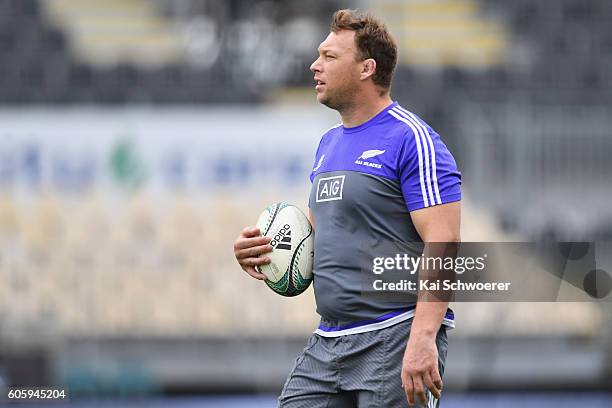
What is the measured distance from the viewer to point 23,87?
10.8m

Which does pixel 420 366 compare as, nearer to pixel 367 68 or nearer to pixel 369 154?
pixel 369 154

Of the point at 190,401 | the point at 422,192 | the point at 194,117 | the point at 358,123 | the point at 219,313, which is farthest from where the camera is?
the point at 194,117

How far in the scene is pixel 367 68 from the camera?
145 inches

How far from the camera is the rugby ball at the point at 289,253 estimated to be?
3.82 meters

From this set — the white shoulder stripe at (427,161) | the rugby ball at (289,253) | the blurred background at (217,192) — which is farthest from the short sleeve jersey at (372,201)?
the blurred background at (217,192)

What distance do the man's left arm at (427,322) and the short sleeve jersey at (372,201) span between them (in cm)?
4

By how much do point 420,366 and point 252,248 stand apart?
0.74 metres

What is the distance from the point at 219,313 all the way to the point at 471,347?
200 cm

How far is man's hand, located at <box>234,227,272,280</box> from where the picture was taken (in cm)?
383

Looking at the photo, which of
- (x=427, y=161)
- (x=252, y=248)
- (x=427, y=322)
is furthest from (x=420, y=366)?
(x=252, y=248)

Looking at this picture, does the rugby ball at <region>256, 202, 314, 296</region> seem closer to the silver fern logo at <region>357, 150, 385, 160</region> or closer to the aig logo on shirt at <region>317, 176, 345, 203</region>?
the aig logo on shirt at <region>317, 176, 345, 203</region>

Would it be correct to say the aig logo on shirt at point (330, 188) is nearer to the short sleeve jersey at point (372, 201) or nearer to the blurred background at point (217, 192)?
the short sleeve jersey at point (372, 201)

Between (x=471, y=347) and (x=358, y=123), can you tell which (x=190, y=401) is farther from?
(x=358, y=123)

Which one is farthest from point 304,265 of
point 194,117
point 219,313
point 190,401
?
point 194,117
